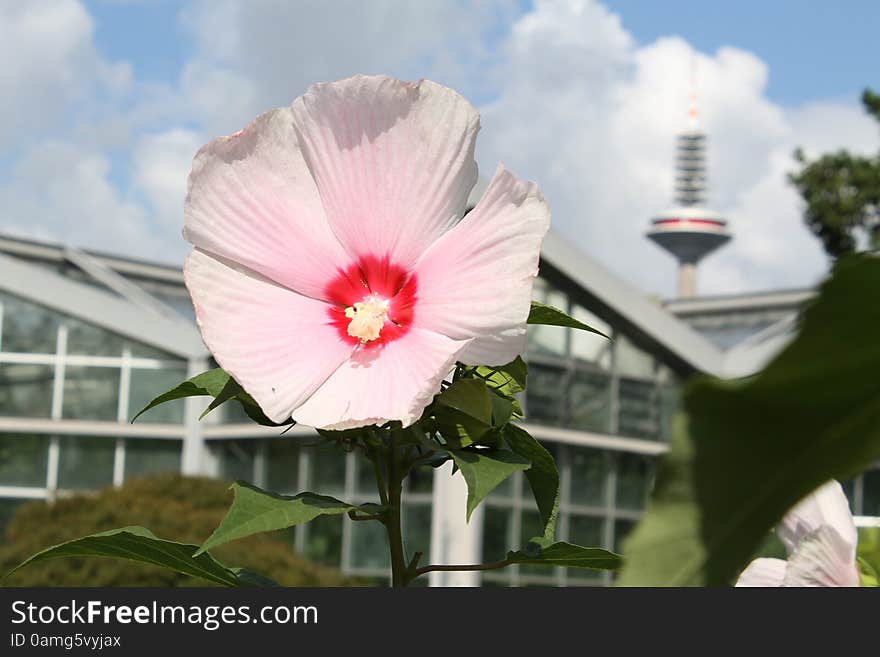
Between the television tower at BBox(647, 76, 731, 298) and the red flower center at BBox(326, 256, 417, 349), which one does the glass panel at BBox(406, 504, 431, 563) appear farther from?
the television tower at BBox(647, 76, 731, 298)

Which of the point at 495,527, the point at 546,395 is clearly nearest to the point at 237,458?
the point at 495,527

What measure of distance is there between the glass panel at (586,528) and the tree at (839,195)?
535 centimetres

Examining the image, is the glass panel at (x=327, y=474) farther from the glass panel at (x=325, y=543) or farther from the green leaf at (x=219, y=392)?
the green leaf at (x=219, y=392)

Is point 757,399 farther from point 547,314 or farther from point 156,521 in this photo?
point 156,521

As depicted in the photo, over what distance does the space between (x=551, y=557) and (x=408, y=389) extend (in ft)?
0.52

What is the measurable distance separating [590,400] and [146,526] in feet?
24.5

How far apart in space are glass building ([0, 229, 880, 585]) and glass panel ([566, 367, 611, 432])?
18mm

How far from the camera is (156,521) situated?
1284 cm

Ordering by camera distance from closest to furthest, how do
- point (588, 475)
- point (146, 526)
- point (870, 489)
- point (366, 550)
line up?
point (146, 526)
point (366, 550)
point (588, 475)
point (870, 489)

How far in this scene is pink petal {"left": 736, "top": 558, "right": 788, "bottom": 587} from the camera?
0.48m

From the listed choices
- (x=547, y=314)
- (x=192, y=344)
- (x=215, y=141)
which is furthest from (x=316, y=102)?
(x=192, y=344)

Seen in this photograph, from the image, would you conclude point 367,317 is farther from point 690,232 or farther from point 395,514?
point 690,232

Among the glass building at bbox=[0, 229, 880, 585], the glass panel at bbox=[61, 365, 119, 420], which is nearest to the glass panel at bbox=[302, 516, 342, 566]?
the glass building at bbox=[0, 229, 880, 585]

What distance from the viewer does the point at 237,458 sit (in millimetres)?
17594
